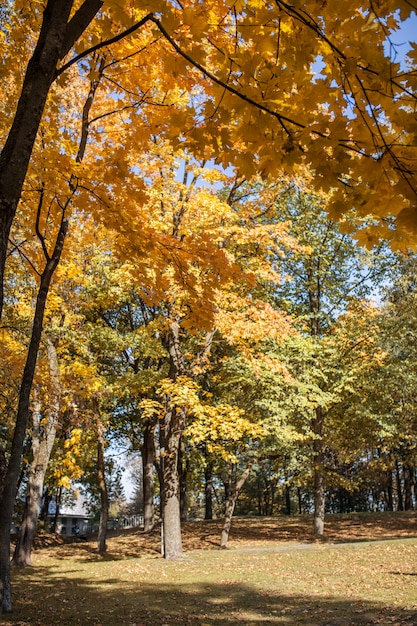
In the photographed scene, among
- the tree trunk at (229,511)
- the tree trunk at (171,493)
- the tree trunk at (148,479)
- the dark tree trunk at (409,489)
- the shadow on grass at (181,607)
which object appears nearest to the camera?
the shadow on grass at (181,607)

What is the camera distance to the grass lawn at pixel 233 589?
568cm

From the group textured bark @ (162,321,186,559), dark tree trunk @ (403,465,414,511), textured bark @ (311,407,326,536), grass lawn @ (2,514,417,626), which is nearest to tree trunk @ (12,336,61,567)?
grass lawn @ (2,514,417,626)

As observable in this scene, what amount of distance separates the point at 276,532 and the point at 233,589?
11.9 meters

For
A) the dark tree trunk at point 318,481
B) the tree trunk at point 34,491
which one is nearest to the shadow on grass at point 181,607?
the tree trunk at point 34,491

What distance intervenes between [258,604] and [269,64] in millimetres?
6543

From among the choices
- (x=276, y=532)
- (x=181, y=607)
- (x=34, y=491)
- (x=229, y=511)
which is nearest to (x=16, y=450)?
(x=181, y=607)

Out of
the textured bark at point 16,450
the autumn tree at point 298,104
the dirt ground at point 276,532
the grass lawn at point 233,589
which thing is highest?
the autumn tree at point 298,104

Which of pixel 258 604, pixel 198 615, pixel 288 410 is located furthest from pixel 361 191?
pixel 288 410

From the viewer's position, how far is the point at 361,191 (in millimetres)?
2650

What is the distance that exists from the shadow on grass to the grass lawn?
12 millimetres

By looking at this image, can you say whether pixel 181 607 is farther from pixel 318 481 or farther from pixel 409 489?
pixel 409 489

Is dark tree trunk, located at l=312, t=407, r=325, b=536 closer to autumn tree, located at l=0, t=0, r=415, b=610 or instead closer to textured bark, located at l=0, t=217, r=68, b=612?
textured bark, located at l=0, t=217, r=68, b=612

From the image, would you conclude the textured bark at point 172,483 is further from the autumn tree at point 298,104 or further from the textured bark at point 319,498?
the autumn tree at point 298,104

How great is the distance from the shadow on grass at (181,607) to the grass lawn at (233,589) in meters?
0.01
